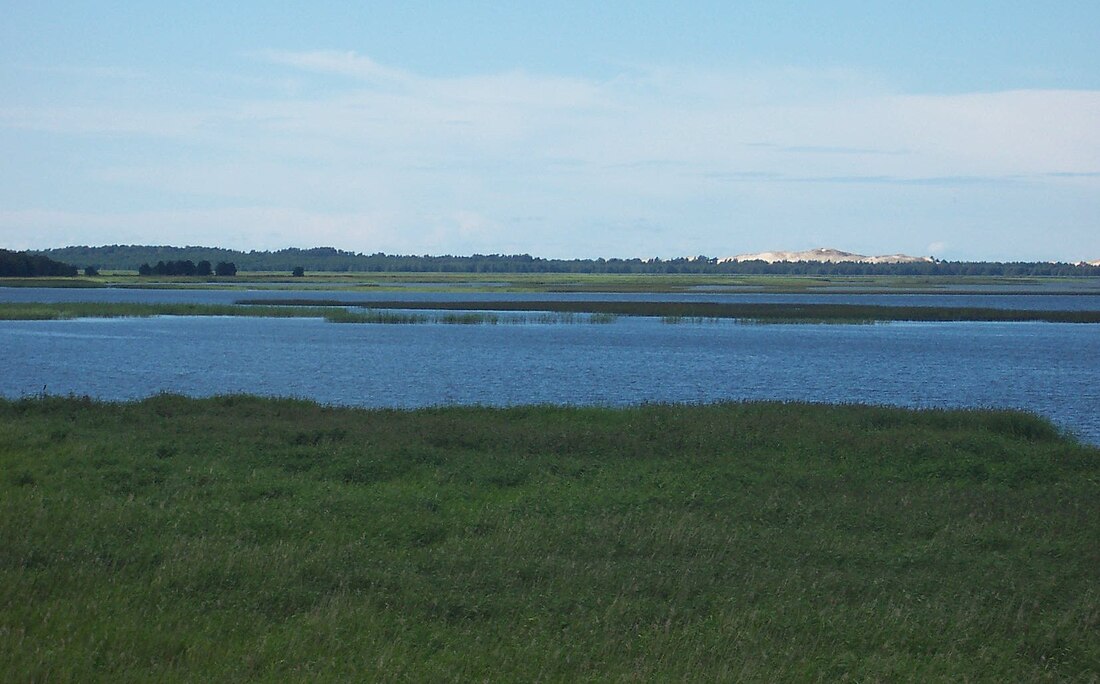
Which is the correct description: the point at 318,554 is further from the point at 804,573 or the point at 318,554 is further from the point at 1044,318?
the point at 1044,318

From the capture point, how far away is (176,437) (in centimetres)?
2183

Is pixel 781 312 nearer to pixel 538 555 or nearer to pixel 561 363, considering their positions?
pixel 561 363

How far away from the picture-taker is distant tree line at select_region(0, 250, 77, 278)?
168 metres

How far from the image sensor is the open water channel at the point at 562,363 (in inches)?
1601

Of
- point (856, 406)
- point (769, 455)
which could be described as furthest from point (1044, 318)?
point (769, 455)

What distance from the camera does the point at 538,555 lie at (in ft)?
44.4

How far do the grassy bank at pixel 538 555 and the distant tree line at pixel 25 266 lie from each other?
162248 mm

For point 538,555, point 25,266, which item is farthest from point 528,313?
point 25,266

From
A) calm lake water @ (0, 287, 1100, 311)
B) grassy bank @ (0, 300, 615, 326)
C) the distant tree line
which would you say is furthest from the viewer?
the distant tree line

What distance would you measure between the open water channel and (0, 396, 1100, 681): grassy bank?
14.0 meters

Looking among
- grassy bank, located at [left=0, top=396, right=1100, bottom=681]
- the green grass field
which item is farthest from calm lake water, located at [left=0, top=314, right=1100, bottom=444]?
grassy bank, located at [left=0, top=396, right=1100, bottom=681]

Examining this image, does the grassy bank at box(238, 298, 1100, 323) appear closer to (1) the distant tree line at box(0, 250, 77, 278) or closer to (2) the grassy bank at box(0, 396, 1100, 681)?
(2) the grassy bank at box(0, 396, 1100, 681)

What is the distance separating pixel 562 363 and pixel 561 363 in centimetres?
6

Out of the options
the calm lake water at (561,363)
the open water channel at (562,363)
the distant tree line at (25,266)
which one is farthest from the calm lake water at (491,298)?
the calm lake water at (561,363)
